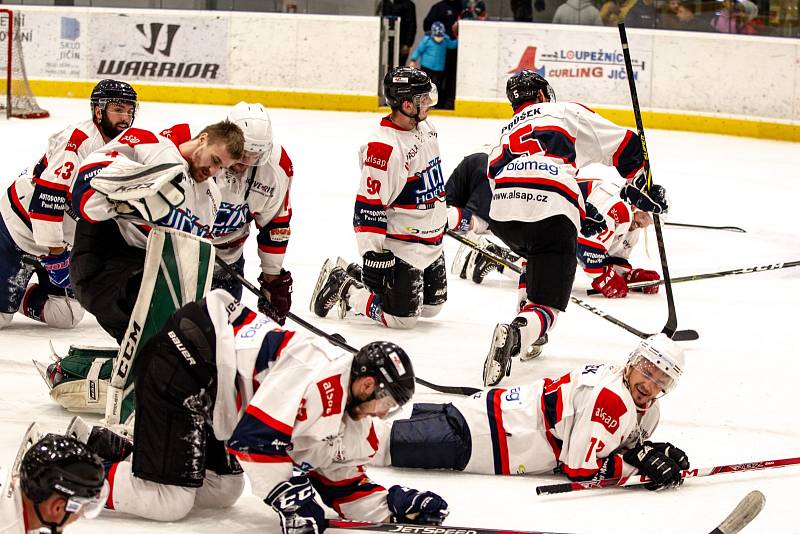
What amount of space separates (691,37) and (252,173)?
7492 mm

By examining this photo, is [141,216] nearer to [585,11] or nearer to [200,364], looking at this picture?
[200,364]

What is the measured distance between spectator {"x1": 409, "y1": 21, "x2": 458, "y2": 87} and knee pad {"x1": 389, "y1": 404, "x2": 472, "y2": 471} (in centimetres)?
882

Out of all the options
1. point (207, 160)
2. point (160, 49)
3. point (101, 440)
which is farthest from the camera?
point (160, 49)

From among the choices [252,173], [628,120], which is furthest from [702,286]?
[628,120]

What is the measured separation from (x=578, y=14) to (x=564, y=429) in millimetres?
8613

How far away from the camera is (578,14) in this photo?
11664 millimetres

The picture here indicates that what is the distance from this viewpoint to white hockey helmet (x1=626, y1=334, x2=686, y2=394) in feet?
11.6

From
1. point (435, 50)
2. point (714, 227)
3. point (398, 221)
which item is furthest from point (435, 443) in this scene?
point (435, 50)

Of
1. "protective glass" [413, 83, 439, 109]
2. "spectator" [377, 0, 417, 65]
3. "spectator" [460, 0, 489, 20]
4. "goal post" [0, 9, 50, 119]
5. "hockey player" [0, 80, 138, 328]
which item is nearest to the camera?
"hockey player" [0, 80, 138, 328]

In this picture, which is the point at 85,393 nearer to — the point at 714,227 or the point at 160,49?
the point at 714,227

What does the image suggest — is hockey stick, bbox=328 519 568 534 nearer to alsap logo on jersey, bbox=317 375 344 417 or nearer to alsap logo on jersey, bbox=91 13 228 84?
alsap logo on jersey, bbox=317 375 344 417

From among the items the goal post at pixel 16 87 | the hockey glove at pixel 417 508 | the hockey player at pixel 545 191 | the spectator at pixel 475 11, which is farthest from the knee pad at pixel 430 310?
the spectator at pixel 475 11

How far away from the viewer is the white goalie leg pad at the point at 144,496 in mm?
3145

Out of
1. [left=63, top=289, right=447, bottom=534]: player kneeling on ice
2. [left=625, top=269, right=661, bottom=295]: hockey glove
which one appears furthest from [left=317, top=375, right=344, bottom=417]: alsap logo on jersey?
[left=625, top=269, right=661, bottom=295]: hockey glove
